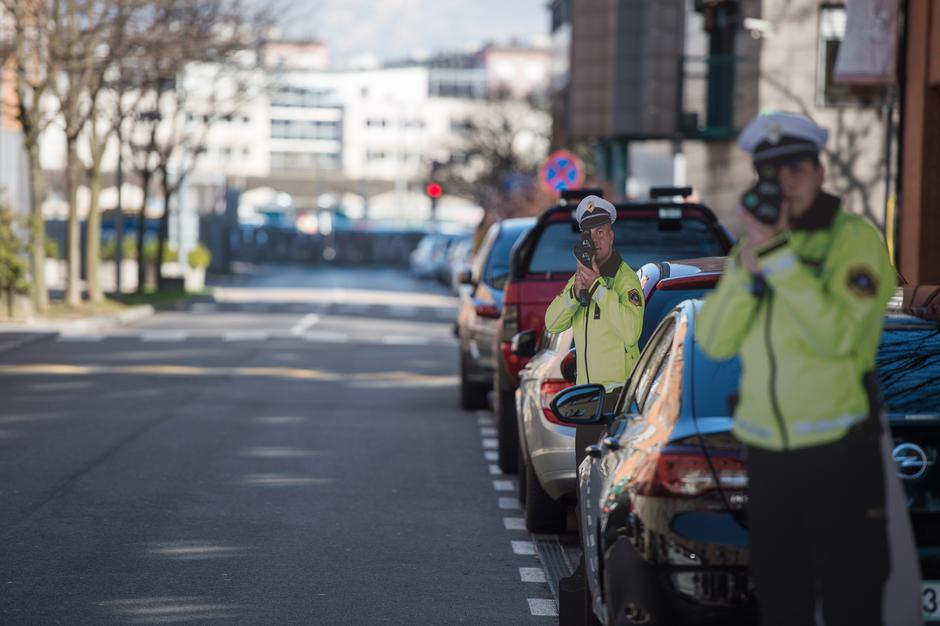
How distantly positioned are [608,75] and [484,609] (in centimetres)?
3823

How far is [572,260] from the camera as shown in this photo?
13195 millimetres

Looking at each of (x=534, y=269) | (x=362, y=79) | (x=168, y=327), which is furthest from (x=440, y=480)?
(x=362, y=79)

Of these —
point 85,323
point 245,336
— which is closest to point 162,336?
point 245,336

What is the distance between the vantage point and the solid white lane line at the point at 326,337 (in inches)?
1118

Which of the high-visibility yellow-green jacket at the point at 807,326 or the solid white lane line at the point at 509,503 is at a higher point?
the high-visibility yellow-green jacket at the point at 807,326

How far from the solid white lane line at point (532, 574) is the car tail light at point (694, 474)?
11.4 ft

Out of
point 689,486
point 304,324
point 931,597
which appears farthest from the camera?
point 304,324

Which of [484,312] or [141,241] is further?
[141,241]

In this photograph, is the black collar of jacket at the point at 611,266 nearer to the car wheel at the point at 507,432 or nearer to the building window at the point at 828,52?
the car wheel at the point at 507,432

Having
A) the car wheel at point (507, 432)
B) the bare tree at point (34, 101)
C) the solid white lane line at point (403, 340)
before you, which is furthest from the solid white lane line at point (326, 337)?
the car wheel at point (507, 432)

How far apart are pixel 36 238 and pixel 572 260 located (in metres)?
20.0

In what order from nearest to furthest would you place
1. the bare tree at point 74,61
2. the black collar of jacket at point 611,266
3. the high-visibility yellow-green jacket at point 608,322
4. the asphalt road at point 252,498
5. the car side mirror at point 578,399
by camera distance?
the car side mirror at point 578,399, the asphalt road at point 252,498, the high-visibility yellow-green jacket at point 608,322, the black collar of jacket at point 611,266, the bare tree at point 74,61

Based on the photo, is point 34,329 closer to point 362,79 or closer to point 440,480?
point 440,480

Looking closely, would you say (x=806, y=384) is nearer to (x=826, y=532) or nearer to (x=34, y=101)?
(x=826, y=532)
